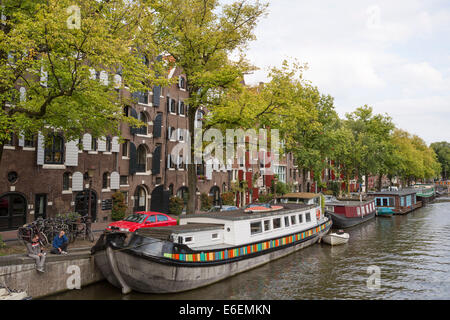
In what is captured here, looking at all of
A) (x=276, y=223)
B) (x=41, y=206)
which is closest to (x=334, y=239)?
(x=276, y=223)

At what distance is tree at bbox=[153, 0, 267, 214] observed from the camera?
1975cm

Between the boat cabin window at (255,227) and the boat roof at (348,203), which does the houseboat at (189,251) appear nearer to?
the boat cabin window at (255,227)

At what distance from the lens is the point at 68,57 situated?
12523 mm

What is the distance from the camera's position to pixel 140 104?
28906 mm

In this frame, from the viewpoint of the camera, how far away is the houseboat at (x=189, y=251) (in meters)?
12.5

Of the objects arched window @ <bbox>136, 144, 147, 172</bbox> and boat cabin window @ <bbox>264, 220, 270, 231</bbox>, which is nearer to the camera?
boat cabin window @ <bbox>264, 220, 270, 231</bbox>

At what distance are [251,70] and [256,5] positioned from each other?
3730 millimetres

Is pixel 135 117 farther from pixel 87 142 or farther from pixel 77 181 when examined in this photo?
pixel 77 181

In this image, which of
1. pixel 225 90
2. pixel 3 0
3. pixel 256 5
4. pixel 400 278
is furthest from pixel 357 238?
pixel 3 0

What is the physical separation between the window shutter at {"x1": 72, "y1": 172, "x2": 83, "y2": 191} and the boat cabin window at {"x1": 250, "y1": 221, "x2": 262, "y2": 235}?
13.7 m

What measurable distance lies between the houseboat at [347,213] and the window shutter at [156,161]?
1591cm

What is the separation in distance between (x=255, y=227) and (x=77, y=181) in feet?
45.5

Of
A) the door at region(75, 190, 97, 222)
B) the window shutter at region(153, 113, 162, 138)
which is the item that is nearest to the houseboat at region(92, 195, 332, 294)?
the door at region(75, 190, 97, 222)

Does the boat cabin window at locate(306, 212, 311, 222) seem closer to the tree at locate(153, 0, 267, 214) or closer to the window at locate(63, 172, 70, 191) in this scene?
the tree at locate(153, 0, 267, 214)
